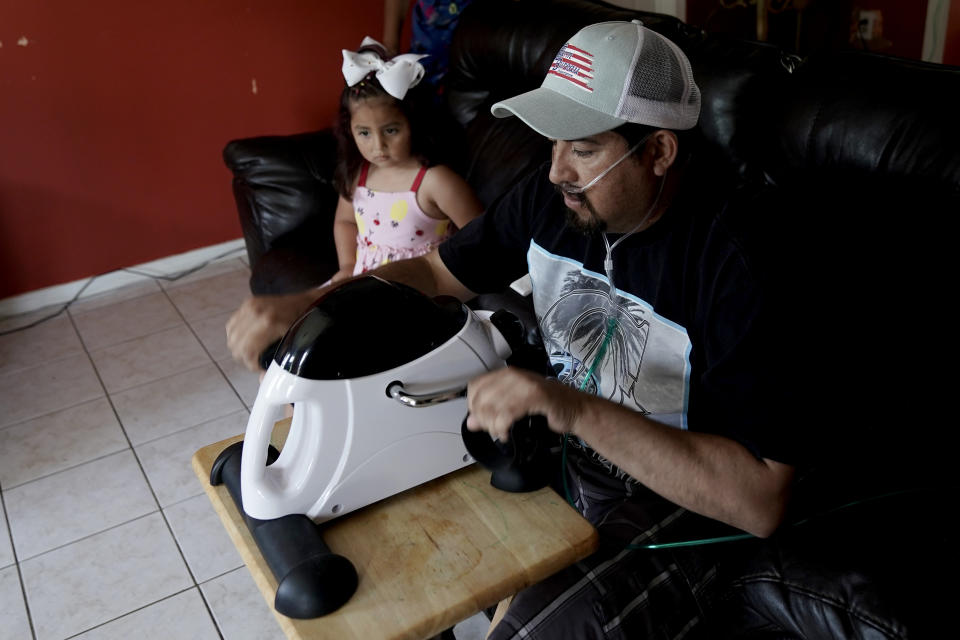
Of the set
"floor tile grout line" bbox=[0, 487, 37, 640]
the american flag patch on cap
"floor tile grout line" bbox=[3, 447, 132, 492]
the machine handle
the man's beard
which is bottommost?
"floor tile grout line" bbox=[0, 487, 37, 640]

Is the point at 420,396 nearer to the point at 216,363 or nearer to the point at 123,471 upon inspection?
the point at 123,471

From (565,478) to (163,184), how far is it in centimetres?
260

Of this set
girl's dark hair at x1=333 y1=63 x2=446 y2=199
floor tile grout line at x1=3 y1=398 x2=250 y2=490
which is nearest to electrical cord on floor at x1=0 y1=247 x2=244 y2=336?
floor tile grout line at x1=3 y1=398 x2=250 y2=490

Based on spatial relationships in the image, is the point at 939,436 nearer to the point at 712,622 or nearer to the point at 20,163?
the point at 712,622

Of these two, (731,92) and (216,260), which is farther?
(216,260)

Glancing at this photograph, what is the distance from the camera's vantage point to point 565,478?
1278 millimetres

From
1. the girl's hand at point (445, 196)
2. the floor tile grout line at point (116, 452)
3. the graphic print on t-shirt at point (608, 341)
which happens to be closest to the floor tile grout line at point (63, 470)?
the floor tile grout line at point (116, 452)

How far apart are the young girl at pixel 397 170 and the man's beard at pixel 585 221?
1.01 m

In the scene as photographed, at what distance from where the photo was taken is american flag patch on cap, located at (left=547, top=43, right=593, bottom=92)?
110 centimetres

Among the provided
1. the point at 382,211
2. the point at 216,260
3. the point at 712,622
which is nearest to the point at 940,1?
the point at 382,211

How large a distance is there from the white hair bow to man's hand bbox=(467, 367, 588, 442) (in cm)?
135

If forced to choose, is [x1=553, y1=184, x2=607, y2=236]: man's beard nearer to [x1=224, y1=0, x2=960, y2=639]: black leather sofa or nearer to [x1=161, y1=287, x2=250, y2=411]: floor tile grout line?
[x1=224, y1=0, x2=960, y2=639]: black leather sofa

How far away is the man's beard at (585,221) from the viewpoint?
3.79ft

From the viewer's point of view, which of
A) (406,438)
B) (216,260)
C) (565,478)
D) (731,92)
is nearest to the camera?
(406,438)
